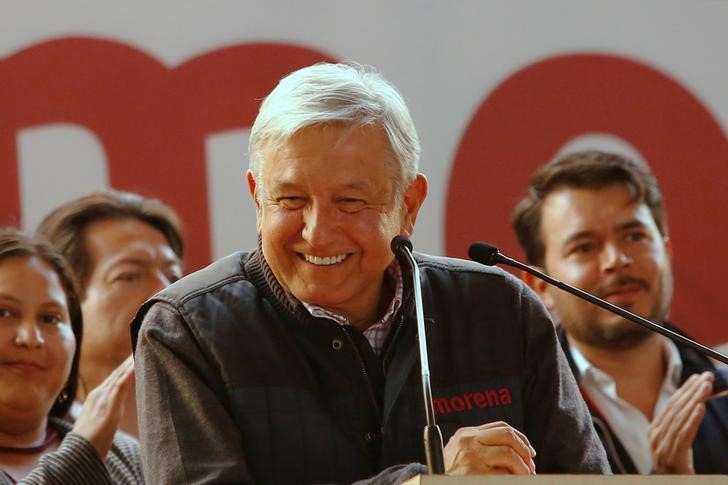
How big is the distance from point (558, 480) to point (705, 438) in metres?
2.23

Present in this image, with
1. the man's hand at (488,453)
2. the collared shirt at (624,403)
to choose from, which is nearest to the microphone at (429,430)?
the man's hand at (488,453)

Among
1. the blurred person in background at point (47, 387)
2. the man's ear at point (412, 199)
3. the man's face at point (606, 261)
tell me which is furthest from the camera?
the man's face at point (606, 261)

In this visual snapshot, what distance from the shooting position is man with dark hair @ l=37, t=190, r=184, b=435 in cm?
374

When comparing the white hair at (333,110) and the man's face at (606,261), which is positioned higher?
the white hair at (333,110)

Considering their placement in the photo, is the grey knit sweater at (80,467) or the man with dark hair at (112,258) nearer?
the grey knit sweater at (80,467)

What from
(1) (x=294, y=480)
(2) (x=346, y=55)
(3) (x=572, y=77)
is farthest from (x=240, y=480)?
(3) (x=572, y=77)

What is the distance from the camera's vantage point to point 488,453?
6.16 feet

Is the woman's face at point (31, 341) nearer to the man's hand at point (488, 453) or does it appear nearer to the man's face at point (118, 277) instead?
the man's face at point (118, 277)

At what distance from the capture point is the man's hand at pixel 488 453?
73.5 inches

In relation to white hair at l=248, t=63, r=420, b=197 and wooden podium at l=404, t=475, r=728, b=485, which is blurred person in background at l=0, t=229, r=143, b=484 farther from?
wooden podium at l=404, t=475, r=728, b=485

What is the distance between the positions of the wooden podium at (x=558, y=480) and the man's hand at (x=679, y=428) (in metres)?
1.99

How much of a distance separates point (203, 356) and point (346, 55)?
2.11m

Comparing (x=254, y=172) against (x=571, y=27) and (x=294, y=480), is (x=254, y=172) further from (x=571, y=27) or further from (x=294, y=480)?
(x=571, y=27)

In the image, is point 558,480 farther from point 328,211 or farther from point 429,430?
point 328,211
